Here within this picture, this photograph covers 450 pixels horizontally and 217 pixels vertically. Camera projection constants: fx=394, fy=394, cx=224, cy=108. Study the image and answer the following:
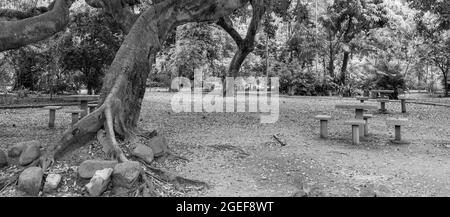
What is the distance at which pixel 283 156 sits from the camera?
285 inches

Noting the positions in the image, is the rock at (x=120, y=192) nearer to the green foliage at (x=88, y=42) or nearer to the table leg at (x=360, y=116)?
the table leg at (x=360, y=116)

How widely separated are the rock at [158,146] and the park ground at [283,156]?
6.8 inches

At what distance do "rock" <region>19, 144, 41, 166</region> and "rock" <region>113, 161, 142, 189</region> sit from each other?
53.1 inches

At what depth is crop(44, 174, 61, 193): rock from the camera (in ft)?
16.0

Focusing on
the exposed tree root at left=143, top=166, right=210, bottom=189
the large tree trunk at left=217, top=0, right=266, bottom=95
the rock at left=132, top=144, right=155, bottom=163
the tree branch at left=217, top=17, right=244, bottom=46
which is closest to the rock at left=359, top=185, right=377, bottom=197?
the exposed tree root at left=143, top=166, right=210, bottom=189

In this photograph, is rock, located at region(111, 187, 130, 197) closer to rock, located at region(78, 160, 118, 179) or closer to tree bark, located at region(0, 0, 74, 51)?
rock, located at region(78, 160, 118, 179)

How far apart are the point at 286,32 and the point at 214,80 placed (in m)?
6.72

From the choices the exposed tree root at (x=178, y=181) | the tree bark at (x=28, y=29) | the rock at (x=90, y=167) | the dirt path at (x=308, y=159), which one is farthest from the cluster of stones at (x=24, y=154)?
the tree bark at (x=28, y=29)

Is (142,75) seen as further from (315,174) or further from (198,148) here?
(315,174)

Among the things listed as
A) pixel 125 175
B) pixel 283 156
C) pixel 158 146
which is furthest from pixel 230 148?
pixel 125 175

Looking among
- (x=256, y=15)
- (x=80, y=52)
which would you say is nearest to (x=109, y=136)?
(x=256, y=15)

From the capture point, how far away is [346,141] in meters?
8.73

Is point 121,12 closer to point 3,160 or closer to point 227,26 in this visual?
point 3,160

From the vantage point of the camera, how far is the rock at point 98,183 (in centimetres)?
475
